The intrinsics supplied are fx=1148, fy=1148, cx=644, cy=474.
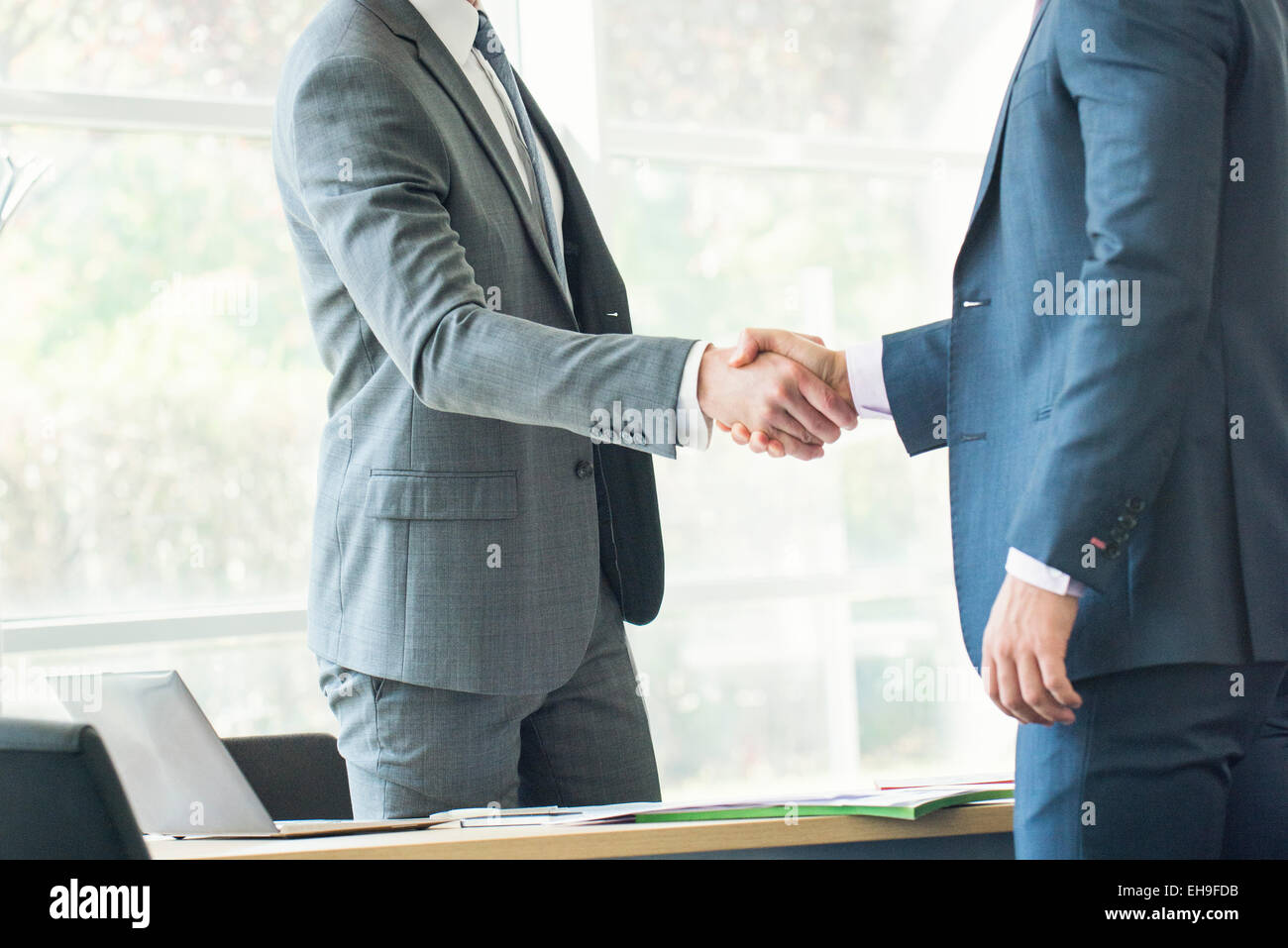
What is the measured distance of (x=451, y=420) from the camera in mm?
1370

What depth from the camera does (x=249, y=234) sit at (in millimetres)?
3168

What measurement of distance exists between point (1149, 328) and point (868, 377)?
1.78 feet

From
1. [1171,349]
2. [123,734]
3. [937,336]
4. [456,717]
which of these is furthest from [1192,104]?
[123,734]

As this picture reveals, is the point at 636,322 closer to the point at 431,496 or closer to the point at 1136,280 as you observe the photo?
the point at 431,496

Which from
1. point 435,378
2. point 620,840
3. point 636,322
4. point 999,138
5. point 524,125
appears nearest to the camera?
point 620,840

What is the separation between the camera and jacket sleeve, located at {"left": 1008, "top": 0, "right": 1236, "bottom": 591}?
94cm

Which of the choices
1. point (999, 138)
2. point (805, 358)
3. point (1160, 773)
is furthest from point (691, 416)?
point (1160, 773)

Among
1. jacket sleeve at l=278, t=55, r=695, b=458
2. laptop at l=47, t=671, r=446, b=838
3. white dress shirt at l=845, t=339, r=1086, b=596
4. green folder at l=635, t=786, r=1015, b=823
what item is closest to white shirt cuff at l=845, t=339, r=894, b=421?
white dress shirt at l=845, t=339, r=1086, b=596

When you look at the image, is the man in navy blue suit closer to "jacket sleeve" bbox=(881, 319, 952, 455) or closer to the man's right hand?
"jacket sleeve" bbox=(881, 319, 952, 455)

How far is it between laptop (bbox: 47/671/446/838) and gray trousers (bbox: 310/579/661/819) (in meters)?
0.21

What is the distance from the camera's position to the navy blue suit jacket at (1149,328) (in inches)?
37.1

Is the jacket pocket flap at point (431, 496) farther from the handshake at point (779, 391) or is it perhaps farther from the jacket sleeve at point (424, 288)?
the handshake at point (779, 391)

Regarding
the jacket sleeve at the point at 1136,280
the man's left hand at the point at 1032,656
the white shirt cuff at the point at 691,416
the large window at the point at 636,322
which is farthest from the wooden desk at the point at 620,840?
the large window at the point at 636,322
